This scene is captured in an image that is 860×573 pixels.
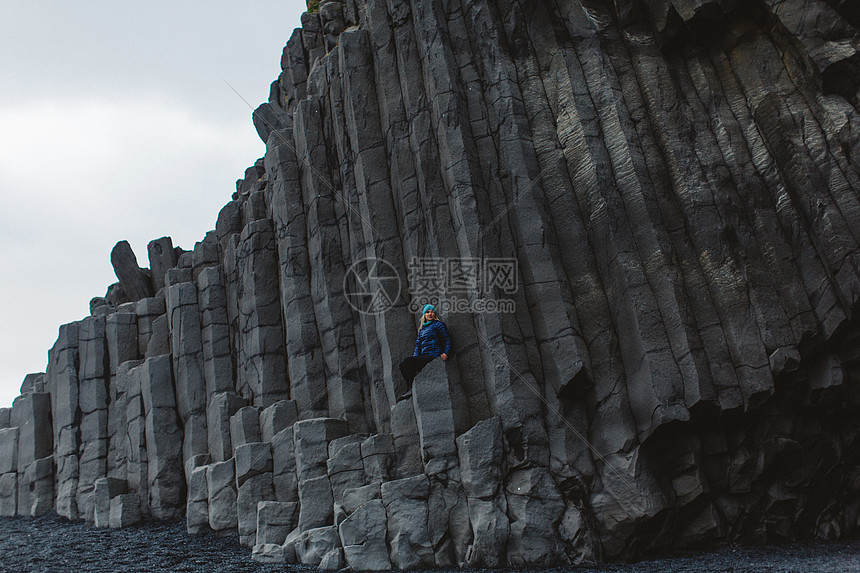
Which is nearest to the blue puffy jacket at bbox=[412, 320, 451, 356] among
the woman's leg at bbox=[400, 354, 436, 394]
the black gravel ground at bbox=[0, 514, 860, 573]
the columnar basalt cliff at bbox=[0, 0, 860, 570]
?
the woman's leg at bbox=[400, 354, 436, 394]

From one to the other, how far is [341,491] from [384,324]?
129 inches

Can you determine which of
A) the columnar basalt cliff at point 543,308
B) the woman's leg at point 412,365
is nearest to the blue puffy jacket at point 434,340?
the woman's leg at point 412,365

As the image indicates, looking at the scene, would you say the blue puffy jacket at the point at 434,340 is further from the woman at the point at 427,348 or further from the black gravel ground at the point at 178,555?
the black gravel ground at the point at 178,555

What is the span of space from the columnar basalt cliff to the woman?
1.00 feet

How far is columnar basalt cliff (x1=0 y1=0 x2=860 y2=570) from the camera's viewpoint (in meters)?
12.3

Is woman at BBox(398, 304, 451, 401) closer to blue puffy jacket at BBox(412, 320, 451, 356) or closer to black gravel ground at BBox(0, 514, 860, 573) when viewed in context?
blue puffy jacket at BBox(412, 320, 451, 356)

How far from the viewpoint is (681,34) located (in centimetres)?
1526

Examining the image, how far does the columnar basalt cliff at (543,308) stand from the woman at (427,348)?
0.30 metres

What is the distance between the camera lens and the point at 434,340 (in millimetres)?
13336

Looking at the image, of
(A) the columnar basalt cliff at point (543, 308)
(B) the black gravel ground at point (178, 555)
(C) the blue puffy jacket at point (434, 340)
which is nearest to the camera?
(B) the black gravel ground at point (178, 555)

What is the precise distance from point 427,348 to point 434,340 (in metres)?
0.19

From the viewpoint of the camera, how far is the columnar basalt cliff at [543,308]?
1230 cm

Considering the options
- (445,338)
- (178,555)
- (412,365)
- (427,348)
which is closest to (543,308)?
(445,338)

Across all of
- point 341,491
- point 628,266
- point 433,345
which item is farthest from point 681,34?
point 341,491
